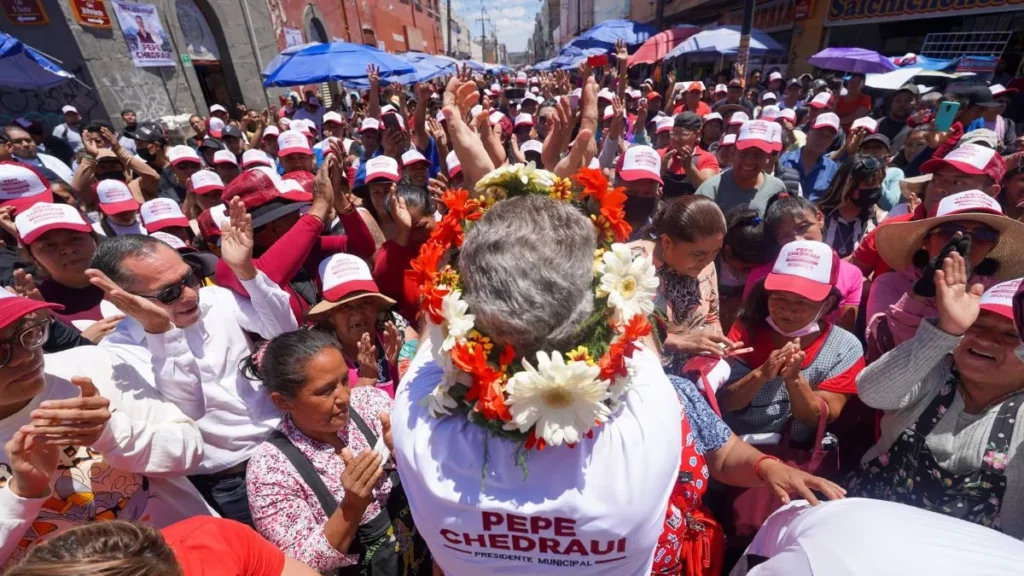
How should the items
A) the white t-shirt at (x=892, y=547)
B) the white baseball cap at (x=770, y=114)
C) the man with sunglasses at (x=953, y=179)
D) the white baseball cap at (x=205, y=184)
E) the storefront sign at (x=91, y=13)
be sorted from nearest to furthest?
the white t-shirt at (x=892, y=547) → the man with sunglasses at (x=953, y=179) → the white baseball cap at (x=205, y=184) → the white baseball cap at (x=770, y=114) → the storefront sign at (x=91, y=13)

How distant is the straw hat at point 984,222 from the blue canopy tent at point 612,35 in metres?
16.3

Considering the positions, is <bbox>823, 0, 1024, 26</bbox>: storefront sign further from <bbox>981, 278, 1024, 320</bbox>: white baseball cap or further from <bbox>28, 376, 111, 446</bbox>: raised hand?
<bbox>28, 376, 111, 446</bbox>: raised hand

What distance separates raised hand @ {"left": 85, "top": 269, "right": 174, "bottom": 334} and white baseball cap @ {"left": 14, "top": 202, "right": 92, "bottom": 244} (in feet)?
3.78

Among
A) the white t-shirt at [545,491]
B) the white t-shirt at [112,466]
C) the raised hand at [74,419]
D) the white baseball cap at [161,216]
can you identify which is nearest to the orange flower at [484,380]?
the white t-shirt at [545,491]

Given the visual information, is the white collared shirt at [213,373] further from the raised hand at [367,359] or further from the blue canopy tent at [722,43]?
the blue canopy tent at [722,43]

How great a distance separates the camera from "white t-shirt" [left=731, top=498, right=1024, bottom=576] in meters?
0.87

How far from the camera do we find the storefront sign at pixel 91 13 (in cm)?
1060

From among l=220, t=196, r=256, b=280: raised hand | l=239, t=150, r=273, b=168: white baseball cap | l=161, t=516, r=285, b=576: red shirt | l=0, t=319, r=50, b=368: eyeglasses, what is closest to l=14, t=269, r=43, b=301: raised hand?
l=220, t=196, r=256, b=280: raised hand

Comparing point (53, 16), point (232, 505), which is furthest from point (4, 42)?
point (232, 505)

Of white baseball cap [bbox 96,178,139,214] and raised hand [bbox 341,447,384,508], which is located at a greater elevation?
white baseball cap [bbox 96,178,139,214]

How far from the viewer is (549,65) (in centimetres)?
2300

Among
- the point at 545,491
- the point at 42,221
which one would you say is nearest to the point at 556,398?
the point at 545,491

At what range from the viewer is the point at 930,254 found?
2592 mm

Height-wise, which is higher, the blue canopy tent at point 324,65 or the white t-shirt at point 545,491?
the blue canopy tent at point 324,65
